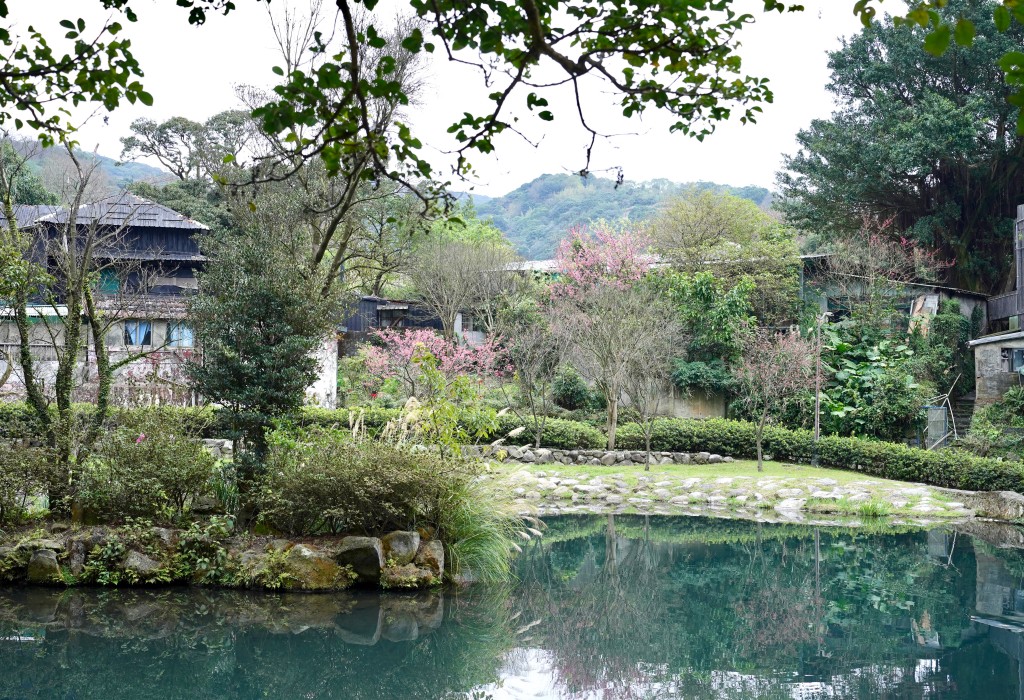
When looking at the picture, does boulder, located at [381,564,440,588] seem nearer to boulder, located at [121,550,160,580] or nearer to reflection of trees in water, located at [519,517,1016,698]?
reflection of trees in water, located at [519,517,1016,698]

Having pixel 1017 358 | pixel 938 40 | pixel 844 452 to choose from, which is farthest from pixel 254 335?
pixel 1017 358

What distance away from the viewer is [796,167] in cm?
2355

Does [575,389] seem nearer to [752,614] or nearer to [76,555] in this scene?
[752,614]

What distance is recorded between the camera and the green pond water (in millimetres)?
5281

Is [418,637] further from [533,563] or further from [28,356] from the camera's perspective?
[28,356]

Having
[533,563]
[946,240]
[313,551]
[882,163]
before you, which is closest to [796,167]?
[882,163]

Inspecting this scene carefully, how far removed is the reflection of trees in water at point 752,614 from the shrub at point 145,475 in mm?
3318

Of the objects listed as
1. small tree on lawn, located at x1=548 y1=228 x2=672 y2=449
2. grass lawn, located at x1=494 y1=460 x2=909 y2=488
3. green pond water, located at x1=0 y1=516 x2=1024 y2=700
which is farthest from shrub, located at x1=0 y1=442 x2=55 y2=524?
small tree on lawn, located at x1=548 y1=228 x2=672 y2=449

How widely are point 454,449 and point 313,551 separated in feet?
5.38

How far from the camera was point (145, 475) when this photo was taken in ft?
25.2

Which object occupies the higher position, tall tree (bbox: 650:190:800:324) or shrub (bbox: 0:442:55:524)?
tall tree (bbox: 650:190:800:324)

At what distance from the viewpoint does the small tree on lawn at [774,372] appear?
15.2 m

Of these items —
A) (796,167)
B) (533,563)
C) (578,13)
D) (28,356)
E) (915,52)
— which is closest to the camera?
(578,13)

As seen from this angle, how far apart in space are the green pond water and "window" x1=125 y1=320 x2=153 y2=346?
45.1ft
